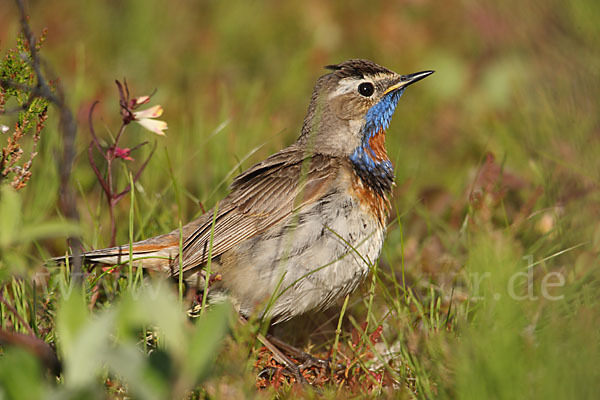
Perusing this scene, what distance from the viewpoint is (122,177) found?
5.40 m

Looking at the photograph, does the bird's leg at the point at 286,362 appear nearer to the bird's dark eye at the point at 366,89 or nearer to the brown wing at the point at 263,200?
the brown wing at the point at 263,200

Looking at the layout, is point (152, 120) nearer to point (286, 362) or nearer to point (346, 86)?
point (346, 86)

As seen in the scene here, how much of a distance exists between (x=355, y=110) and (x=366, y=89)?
17 cm

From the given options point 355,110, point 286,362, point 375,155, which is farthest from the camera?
point 355,110

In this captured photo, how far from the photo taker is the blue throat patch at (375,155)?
4703mm

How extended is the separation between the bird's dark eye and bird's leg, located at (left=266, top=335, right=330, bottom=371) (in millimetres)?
1856

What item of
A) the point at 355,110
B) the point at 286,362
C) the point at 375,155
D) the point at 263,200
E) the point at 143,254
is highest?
the point at 355,110

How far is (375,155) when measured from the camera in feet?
15.9

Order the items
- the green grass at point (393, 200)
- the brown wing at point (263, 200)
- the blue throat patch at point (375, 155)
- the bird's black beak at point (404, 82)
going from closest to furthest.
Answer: the green grass at point (393, 200), the brown wing at point (263, 200), the blue throat patch at point (375, 155), the bird's black beak at point (404, 82)

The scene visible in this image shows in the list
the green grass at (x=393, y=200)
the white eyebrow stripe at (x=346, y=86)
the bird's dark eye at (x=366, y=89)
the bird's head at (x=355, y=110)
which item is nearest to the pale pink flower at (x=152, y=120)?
the green grass at (x=393, y=200)

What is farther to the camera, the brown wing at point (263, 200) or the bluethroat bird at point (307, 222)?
the brown wing at point (263, 200)

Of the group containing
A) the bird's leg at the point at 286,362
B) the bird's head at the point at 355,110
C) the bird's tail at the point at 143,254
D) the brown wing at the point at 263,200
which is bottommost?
the bird's leg at the point at 286,362

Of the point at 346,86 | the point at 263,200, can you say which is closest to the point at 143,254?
the point at 263,200

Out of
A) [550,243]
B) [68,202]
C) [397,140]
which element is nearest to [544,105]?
[397,140]
